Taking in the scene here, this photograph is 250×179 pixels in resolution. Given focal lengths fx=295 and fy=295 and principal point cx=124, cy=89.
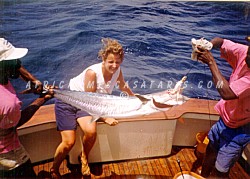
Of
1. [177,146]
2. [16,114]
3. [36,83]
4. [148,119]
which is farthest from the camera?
[177,146]

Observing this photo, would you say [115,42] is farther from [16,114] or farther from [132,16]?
[16,114]

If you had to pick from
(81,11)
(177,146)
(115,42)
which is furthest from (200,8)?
(177,146)

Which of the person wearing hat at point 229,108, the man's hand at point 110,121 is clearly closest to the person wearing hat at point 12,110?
the man's hand at point 110,121

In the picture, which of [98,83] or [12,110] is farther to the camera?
[98,83]

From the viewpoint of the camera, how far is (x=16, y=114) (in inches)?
81.9

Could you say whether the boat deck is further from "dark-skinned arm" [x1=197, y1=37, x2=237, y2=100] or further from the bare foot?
"dark-skinned arm" [x1=197, y1=37, x2=237, y2=100]

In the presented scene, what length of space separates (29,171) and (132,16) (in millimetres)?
1448

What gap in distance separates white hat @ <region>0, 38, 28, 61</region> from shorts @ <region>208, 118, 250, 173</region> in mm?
1627

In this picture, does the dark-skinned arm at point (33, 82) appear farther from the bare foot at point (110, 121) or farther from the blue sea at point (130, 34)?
the bare foot at point (110, 121)

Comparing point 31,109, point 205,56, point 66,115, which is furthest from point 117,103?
point 205,56

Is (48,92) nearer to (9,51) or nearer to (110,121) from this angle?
(9,51)

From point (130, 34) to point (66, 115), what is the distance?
0.80 m

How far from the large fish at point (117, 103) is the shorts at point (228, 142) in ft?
1.49

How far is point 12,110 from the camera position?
6.64 ft
